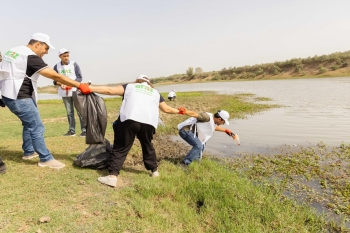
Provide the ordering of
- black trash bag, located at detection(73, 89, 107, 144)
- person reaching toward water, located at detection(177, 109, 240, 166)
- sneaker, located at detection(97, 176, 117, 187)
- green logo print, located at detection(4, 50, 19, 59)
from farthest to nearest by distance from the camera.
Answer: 1. person reaching toward water, located at detection(177, 109, 240, 166)
2. black trash bag, located at detection(73, 89, 107, 144)
3. sneaker, located at detection(97, 176, 117, 187)
4. green logo print, located at detection(4, 50, 19, 59)

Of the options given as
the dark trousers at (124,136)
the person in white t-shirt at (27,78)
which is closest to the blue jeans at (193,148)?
the dark trousers at (124,136)

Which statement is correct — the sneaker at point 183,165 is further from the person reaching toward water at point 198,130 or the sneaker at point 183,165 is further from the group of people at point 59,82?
the group of people at point 59,82

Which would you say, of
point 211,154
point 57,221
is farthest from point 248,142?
point 57,221

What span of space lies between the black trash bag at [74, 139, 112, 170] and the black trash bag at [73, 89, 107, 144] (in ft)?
1.01

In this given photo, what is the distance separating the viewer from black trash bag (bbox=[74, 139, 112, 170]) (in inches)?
175

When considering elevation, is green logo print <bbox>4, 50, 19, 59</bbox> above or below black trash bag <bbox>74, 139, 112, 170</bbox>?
above

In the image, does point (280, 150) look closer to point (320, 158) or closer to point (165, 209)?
point (320, 158)

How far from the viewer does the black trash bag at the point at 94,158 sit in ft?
14.6

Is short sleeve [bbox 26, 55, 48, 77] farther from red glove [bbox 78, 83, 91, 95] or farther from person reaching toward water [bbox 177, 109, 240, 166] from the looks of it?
person reaching toward water [bbox 177, 109, 240, 166]

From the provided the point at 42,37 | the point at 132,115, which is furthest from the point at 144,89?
the point at 42,37

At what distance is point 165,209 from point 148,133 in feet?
4.31

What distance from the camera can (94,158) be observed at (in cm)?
447

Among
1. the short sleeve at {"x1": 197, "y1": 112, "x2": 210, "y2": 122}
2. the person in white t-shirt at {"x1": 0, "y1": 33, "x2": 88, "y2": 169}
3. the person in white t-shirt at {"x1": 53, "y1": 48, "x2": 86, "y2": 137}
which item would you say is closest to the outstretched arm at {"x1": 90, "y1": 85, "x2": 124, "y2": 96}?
the person in white t-shirt at {"x1": 0, "y1": 33, "x2": 88, "y2": 169}

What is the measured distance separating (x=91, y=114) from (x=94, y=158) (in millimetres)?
902
